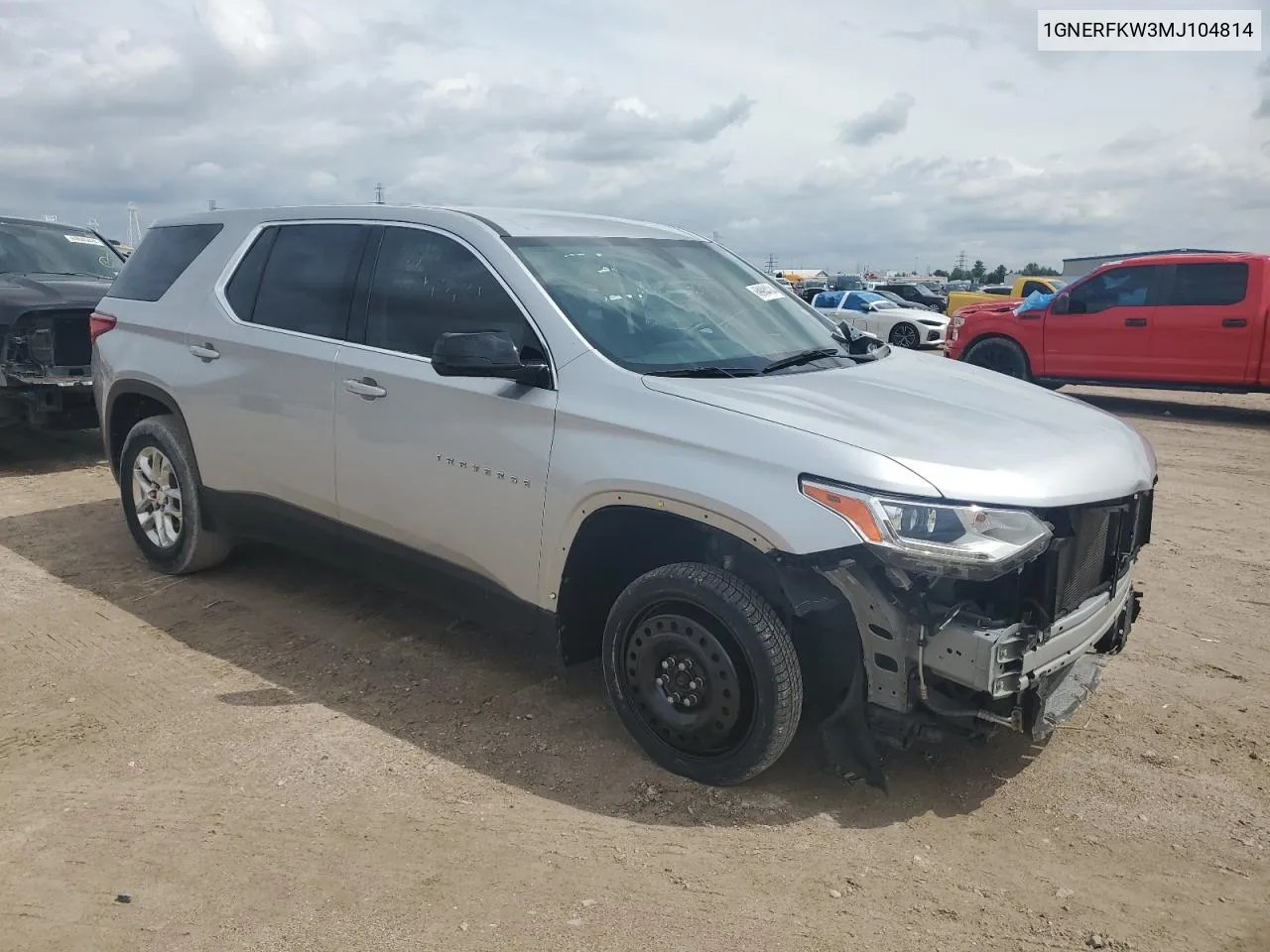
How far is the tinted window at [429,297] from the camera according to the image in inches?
154

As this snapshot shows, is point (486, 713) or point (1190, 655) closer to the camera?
point (486, 713)

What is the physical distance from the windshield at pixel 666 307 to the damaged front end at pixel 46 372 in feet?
18.0

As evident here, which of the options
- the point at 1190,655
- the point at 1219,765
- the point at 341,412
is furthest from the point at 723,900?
the point at 1190,655

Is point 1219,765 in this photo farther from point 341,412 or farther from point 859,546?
point 341,412

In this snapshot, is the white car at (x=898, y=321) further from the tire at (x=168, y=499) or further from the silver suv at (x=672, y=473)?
the silver suv at (x=672, y=473)

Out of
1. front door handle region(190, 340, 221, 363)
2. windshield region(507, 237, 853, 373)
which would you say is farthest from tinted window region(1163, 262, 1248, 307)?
front door handle region(190, 340, 221, 363)

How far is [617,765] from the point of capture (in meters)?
3.63

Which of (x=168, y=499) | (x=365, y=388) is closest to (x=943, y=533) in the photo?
(x=365, y=388)

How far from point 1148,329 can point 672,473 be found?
10694 mm

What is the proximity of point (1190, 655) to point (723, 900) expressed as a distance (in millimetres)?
2808

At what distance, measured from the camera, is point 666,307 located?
13.2 feet

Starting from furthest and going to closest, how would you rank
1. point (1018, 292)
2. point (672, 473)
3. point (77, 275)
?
point (1018, 292) < point (77, 275) < point (672, 473)

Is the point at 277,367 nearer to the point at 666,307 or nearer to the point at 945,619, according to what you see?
the point at 666,307

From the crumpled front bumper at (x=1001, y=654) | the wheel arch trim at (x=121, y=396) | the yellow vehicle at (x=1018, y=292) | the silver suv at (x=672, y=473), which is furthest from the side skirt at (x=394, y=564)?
the yellow vehicle at (x=1018, y=292)
